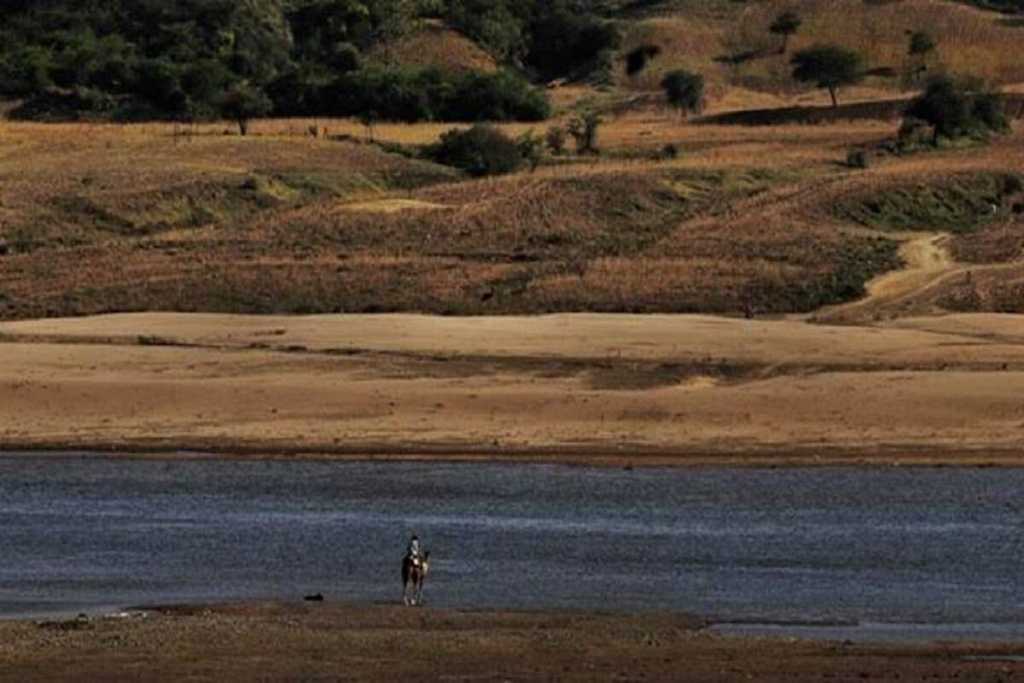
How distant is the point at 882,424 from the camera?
4006 centimetres

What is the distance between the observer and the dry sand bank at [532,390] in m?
39.4

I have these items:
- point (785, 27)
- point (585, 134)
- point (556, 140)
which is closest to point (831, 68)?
point (785, 27)

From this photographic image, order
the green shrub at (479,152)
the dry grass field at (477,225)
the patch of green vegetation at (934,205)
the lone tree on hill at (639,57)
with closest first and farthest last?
1. the dry grass field at (477,225)
2. the patch of green vegetation at (934,205)
3. the green shrub at (479,152)
4. the lone tree on hill at (639,57)

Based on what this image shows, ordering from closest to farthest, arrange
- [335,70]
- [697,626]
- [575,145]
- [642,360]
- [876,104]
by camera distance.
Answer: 1. [697,626]
2. [642,360]
3. [575,145]
4. [876,104]
5. [335,70]

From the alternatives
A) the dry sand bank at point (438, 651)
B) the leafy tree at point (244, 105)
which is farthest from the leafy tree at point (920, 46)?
the dry sand bank at point (438, 651)

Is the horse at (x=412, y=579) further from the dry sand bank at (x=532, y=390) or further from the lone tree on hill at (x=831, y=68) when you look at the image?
the lone tree on hill at (x=831, y=68)

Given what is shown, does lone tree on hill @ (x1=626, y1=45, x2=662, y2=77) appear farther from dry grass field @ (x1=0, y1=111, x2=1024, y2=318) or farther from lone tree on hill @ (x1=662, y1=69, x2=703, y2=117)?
dry grass field @ (x1=0, y1=111, x2=1024, y2=318)

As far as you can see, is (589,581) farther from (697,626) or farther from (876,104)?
(876,104)

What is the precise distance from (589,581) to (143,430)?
1373 centimetres

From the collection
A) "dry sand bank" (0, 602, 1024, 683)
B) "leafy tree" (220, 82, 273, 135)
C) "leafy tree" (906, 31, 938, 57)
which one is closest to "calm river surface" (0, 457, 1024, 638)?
"dry sand bank" (0, 602, 1024, 683)

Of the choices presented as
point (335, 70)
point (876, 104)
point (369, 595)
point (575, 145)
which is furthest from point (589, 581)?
point (335, 70)

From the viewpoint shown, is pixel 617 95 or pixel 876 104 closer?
pixel 876 104

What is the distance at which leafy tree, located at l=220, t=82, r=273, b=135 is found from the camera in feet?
291

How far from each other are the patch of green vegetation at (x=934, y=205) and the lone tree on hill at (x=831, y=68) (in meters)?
29.2
